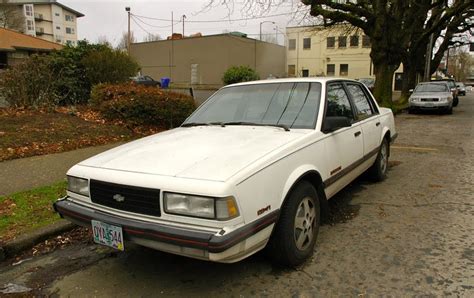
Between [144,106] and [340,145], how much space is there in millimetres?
6372

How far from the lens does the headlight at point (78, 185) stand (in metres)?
3.12

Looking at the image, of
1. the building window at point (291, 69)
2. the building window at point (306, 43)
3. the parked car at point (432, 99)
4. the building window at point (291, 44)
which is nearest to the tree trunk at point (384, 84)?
the parked car at point (432, 99)

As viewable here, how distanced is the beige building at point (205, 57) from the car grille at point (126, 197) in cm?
4150

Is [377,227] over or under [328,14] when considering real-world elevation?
under

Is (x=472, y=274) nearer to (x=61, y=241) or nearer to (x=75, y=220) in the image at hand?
(x=75, y=220)

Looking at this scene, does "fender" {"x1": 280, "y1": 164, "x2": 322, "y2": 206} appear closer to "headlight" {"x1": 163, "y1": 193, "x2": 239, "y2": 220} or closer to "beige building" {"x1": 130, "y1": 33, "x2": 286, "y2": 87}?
"headlight" {"x1": 163, "y1": 193, "x2": 239, "y2": 220}

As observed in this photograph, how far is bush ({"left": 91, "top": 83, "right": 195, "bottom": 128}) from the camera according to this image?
9438 millimetres

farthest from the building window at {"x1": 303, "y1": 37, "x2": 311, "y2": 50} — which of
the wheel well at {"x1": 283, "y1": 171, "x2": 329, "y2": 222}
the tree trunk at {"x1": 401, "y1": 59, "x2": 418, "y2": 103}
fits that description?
the wheel well at {"x1": 283, "y1": 171, "x2": 329, "y2": 222}

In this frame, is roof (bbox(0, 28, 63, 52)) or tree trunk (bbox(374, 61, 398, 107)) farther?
roof (bbox(0, 28, 63, 52))

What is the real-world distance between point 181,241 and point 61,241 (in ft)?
6.65

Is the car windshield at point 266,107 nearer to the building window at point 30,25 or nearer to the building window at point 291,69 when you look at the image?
the building window at point 291,69

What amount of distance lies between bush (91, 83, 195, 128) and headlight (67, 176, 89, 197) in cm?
633

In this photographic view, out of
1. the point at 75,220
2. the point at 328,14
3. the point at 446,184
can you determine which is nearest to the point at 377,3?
the point at 328,14

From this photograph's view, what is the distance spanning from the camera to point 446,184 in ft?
18.6
